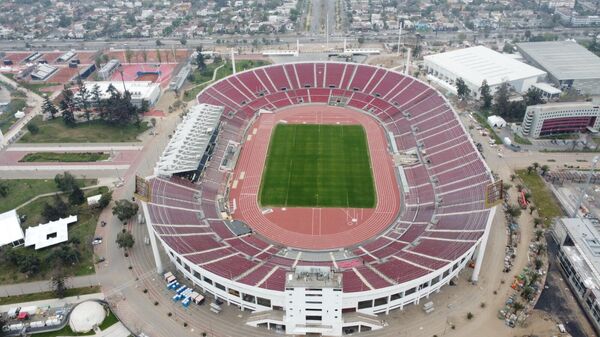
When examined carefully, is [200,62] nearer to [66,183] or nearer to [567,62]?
[66,183]

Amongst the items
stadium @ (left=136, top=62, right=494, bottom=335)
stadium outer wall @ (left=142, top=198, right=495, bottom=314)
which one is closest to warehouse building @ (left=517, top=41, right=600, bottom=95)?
stadium @ (left=136, top=62, right=494, bottom=335)

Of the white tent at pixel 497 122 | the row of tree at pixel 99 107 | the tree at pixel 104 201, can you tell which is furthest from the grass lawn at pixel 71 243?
the white tent at pixel 497 122

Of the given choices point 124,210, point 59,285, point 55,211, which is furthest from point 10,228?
point 59,285

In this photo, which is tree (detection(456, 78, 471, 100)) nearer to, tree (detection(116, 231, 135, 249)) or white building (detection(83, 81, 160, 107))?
white building (detection(83, 81, 160, 107))

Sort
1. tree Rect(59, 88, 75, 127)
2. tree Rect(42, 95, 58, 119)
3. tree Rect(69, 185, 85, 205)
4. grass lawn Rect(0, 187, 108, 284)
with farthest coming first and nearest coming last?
tree Rect(42, 95, 58, 119)
tree Rect(59, 88, 75, 127)
tree Rect(69, 185, 85, 205)
grass lawn Rect(0, 187, 108, 284)

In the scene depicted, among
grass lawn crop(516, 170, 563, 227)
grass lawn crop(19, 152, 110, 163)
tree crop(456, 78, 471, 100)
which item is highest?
tree crop(456, 78, 471, 100)

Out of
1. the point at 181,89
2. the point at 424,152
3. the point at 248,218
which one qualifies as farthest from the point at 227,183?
the point at 181,89
